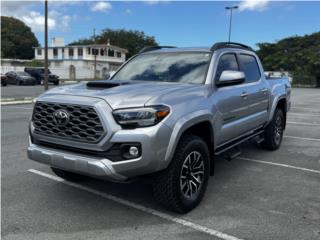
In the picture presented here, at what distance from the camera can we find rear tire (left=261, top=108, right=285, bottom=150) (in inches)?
280

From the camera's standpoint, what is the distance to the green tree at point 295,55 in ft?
177

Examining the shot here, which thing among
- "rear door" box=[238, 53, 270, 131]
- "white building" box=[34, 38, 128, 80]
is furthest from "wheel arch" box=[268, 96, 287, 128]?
"white building" box=[34, 38, 128, 80]

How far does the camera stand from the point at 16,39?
97.0 metres

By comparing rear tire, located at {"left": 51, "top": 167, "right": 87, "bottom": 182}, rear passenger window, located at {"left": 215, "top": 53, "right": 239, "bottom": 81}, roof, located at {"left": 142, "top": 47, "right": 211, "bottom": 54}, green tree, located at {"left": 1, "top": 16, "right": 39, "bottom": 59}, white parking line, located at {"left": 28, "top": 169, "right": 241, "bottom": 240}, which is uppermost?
green tree, located at {"left": 1, "top": 16, "right": 39, "bottom": 59}

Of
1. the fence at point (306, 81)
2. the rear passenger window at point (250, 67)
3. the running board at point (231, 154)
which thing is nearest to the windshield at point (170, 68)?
the rear passenger window at point (250, 67)

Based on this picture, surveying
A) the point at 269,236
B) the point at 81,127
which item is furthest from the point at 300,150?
the point at 81,127

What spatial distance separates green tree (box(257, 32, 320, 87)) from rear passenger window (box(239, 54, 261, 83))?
49.6 m

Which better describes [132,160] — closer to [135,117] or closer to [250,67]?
[135,117]

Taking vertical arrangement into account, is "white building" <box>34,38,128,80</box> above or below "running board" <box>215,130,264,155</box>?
above

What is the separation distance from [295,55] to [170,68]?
59.2 metres

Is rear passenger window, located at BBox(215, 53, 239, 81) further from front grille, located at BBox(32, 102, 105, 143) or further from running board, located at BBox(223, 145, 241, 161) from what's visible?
front grille, located at BBox(32, 102, 105, 143)

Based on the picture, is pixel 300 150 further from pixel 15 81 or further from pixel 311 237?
pixel 15 81

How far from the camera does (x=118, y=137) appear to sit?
3.60 meters

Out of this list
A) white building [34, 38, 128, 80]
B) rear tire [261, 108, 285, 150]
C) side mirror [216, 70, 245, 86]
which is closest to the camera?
side mirror [216, 70, 245, 86]
